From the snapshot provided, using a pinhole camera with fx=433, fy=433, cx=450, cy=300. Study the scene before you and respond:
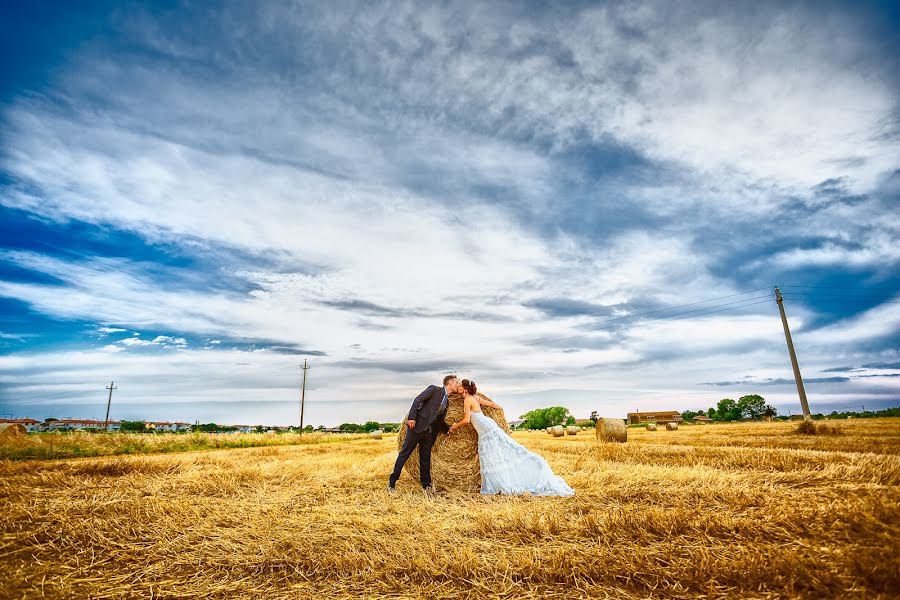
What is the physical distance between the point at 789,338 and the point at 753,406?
65.5m

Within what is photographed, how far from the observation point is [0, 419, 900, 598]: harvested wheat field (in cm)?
287

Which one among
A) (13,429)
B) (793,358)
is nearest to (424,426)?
(793,358)

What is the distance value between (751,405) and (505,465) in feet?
283

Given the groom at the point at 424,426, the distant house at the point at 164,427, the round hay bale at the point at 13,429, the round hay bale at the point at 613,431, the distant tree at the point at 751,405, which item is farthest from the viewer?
the distant tree at the point at 751,405

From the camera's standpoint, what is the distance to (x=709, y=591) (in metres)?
2.68

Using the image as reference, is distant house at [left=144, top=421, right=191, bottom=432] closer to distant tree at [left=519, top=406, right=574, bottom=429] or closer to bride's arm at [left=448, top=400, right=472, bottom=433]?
bride's arm at [left=448, top=400, right=472, bottom=433]

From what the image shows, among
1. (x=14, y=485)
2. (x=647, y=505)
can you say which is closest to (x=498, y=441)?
(x=647, y=505)

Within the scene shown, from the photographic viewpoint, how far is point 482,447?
6.98m

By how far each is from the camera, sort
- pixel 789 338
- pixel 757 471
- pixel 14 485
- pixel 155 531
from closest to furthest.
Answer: pixel 155 531 < pixel 14 485 < pixel 757 471 < pixel 789 338

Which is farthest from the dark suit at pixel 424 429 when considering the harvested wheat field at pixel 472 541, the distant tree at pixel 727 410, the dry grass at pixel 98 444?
the distant tree at pixel 727 410

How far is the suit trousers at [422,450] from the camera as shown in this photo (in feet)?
23.1

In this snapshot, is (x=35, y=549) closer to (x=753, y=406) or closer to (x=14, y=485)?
(x=14, y=485)

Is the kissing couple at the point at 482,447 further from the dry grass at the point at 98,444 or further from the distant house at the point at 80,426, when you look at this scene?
the distant house at the point at 80,426

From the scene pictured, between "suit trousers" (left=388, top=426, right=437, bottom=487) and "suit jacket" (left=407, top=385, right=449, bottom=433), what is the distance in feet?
0.45
